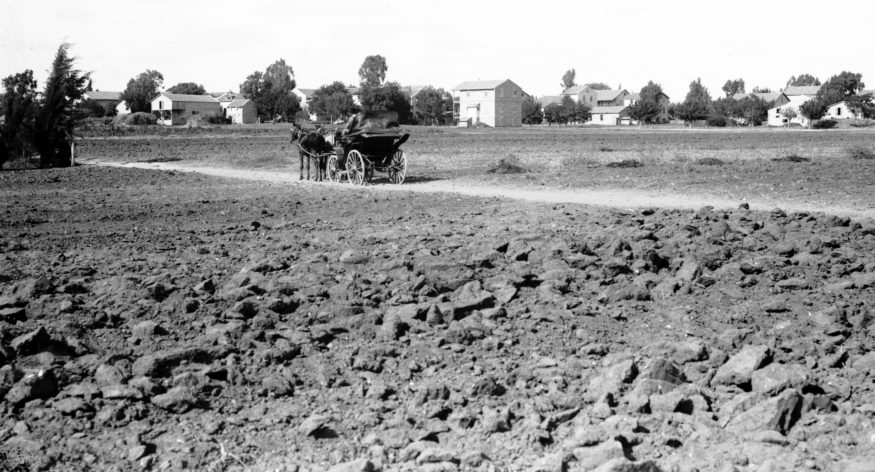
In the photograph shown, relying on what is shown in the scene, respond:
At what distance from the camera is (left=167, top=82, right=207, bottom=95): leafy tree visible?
499ft

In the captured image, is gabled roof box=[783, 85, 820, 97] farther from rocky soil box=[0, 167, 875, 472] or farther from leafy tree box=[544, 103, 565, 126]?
rocky soil box=[0, 167, 875, 472]

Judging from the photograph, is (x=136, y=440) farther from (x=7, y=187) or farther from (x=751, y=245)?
(x=7, y=187)

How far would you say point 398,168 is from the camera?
2441 cm

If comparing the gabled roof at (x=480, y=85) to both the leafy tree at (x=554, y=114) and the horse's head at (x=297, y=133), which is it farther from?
the horse's head at (x=297, y=133)

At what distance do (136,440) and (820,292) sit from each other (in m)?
6.79

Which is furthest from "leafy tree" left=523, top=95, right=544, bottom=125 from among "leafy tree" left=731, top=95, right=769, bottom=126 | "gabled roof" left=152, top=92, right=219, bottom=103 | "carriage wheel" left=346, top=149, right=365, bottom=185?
"carriage wheel" left=346, top=149, right=365, bottom=185

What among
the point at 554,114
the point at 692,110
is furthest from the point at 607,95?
the point at 692,110

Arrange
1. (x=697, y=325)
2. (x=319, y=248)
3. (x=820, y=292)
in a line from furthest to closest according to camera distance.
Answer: (x=319, y=248) < (x=820, y=292) < (x=697, y=325)

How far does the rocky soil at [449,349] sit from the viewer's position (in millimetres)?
6172

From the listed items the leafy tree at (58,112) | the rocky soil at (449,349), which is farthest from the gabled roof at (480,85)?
the rocky soil at (449,349)

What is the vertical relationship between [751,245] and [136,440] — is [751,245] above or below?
above

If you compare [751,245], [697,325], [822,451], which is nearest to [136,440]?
[822,451]

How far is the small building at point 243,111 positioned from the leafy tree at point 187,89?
23.3 m

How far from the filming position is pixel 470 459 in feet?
19.3
